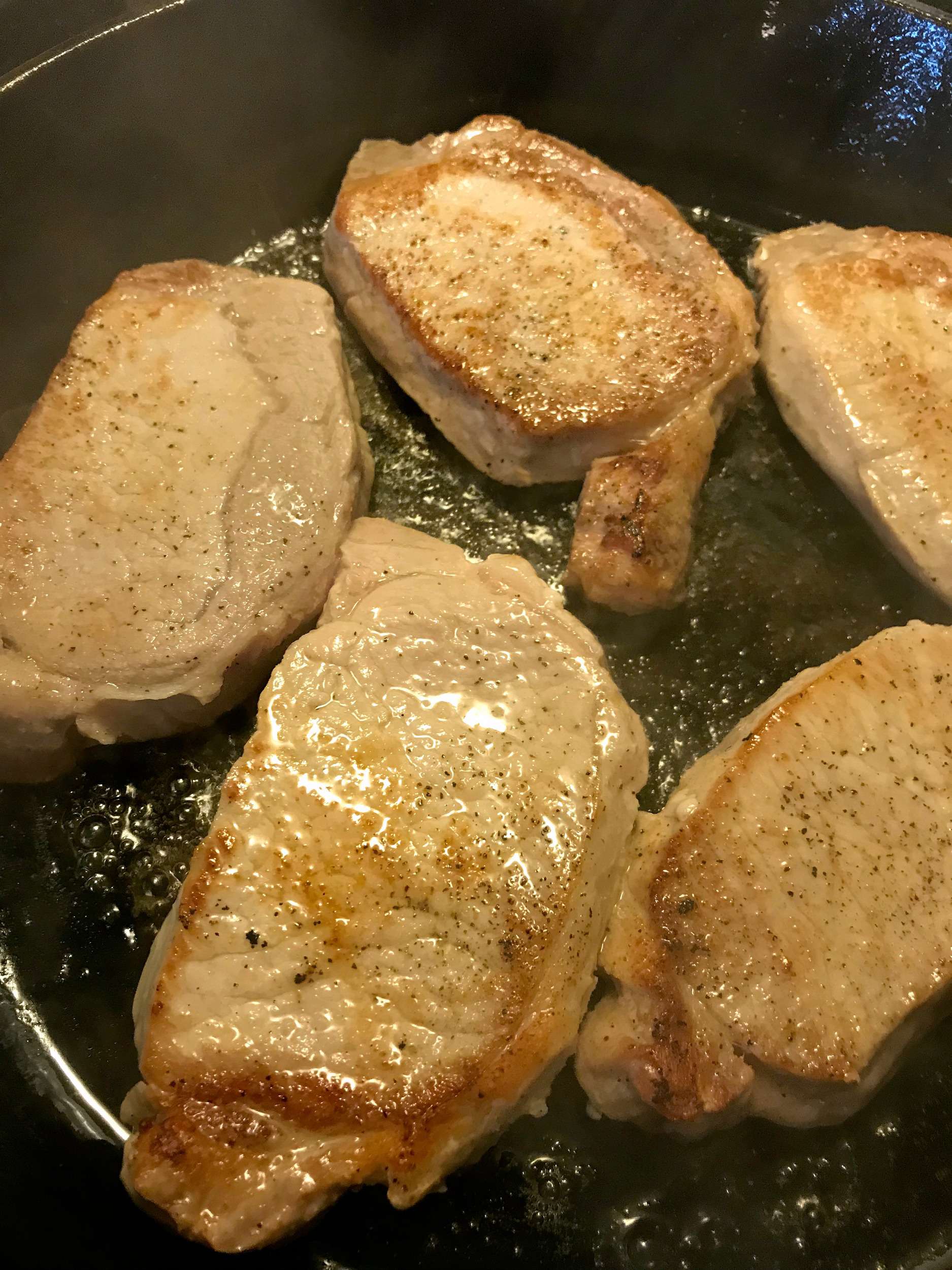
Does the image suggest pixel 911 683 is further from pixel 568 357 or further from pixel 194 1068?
pixel 194 1068

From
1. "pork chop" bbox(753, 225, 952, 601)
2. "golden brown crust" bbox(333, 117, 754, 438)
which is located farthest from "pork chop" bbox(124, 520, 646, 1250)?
"pork chop" bbox(753, 225, 952, 601)

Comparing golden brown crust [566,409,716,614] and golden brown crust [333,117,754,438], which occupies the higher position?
golden brown crust [333,117,754,438]

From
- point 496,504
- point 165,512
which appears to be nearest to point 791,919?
point 496,504

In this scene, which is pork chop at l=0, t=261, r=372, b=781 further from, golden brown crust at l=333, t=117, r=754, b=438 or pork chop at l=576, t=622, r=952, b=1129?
pork chop at l=576, t=622, r=952, b=1129

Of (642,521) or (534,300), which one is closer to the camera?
(642,521)

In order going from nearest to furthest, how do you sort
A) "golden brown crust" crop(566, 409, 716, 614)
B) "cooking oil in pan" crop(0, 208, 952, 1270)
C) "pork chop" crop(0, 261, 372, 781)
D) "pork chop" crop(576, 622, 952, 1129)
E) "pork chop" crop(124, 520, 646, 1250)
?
"pork chop" crop(124, 520, 646, 1250) < "pork chop" crop(576, 622, 952, 1129) < "cooking oil in pan" crop(0, 208, 952, 1270) < "pork chop" crop(0, 261, 372, 781) < "golden brown crust" crop(566, 409, 716, 614)

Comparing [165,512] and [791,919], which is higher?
[165,512]

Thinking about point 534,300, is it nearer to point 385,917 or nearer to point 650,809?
point 650,809

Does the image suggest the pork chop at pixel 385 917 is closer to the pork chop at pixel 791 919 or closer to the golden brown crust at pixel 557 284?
the pork chop at pixel 791 919
